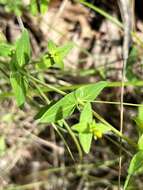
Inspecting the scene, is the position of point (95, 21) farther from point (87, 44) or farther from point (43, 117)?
point (43, 117)

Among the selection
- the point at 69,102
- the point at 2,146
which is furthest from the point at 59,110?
the point at 2,146

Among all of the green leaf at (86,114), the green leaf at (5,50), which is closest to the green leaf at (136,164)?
the green leaf at (86,114)

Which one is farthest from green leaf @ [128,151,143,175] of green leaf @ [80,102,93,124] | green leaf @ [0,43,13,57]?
green leaf @ [0,43,13,57]

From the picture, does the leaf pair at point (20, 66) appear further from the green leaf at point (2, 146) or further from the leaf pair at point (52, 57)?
the green leaf at point (2, 146)

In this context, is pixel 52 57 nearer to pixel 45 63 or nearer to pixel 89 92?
pixel 45 63

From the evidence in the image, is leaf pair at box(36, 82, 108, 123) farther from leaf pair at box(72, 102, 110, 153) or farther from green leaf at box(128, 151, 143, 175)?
green leaf at box(128, 151, 143, 175)

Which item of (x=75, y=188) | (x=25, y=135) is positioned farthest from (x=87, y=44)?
(x=75, y=188)

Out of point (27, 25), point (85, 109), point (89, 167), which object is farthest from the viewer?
point (27, 25)
